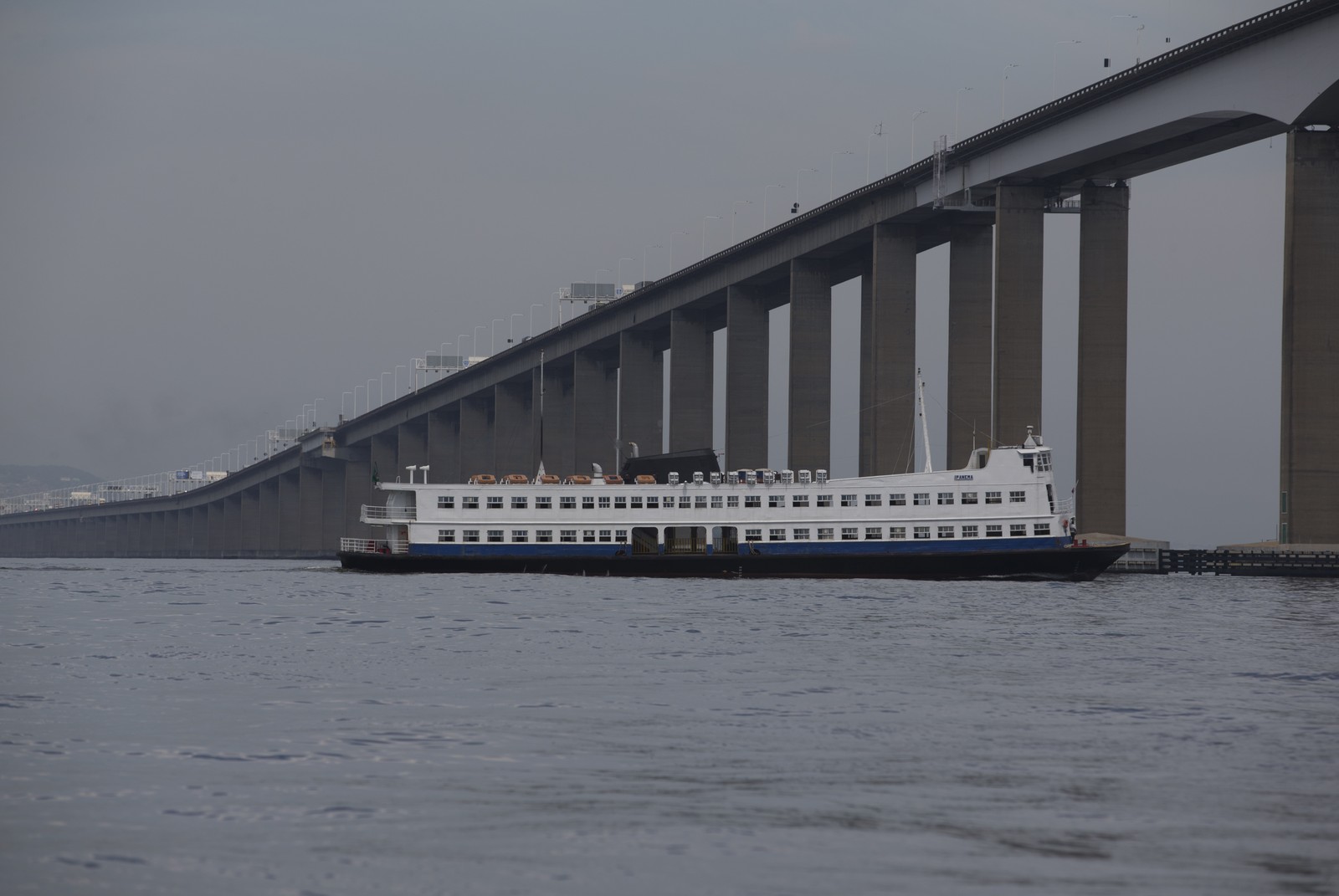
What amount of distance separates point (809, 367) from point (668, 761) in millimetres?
103785

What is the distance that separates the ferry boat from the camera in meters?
80.8

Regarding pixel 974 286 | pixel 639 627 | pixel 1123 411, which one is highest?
pixel 974 286

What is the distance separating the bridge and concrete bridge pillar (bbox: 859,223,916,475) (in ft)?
0.48

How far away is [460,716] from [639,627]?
70.7 ft

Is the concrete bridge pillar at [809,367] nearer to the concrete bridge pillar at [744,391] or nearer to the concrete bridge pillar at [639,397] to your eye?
the concrete bridge pillar at [744,391]

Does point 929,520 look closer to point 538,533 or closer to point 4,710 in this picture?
point 538,533

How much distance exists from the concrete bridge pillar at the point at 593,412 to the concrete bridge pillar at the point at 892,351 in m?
60.7

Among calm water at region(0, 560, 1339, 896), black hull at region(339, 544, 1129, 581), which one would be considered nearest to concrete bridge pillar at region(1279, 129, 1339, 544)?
black hull at region(339, 544, 1129, 581)

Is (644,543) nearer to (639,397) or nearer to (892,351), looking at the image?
(892,351)

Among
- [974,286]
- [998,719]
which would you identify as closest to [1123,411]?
[974,286]

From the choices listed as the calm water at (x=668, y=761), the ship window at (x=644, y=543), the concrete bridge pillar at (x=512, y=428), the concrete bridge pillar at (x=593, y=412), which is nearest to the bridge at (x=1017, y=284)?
the concrete bridge pillar at (x=593, y=412)

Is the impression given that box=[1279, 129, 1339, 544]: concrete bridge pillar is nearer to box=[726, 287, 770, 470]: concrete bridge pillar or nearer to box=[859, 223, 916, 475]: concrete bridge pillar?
box=[859, 223, 916, 475]: concrete bridge pillar

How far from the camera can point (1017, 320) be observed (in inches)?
3861

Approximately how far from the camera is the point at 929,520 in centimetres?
8112
